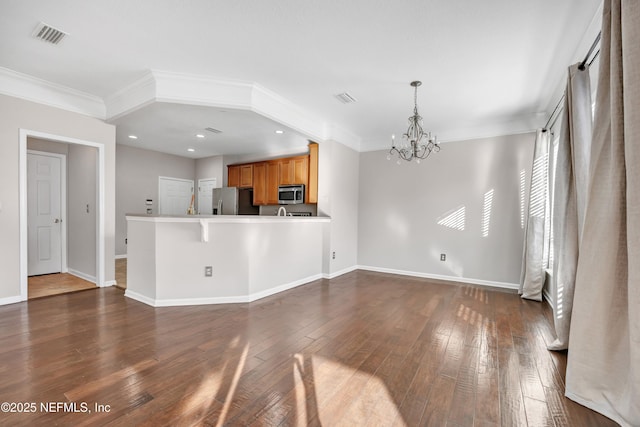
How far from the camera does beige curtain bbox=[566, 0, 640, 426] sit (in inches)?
51.7

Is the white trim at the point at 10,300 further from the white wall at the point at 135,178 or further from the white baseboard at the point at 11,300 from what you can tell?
the white wall at the point at 135,178

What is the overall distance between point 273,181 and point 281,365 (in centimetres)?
443

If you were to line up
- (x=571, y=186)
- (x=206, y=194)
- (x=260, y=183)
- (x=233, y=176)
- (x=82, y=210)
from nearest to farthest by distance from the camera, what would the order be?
(x=571, y=186)
(x=82, y=210)
(x=260, y=183)
(x=233, y=176)
(x=206, y=194)

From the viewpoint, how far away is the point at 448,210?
5043 mm

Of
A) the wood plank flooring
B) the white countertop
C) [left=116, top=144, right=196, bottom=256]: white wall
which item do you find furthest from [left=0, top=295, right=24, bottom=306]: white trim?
[left=116, top=144, right=196, bottom=256]: white wall

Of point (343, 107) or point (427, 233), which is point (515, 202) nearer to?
point (427, 233)

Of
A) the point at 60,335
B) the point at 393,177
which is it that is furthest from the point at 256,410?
the point at 393,177

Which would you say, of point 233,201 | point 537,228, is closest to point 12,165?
point 233,201

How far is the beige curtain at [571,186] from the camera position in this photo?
235cm

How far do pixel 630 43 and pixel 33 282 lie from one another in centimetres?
671

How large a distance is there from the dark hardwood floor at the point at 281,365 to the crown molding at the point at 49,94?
245 cm

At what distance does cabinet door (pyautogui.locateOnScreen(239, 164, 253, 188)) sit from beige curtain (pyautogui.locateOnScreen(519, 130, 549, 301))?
5.16m

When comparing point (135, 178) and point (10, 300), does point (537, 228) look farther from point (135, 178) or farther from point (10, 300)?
point (135, 178)

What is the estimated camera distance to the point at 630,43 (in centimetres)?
134
